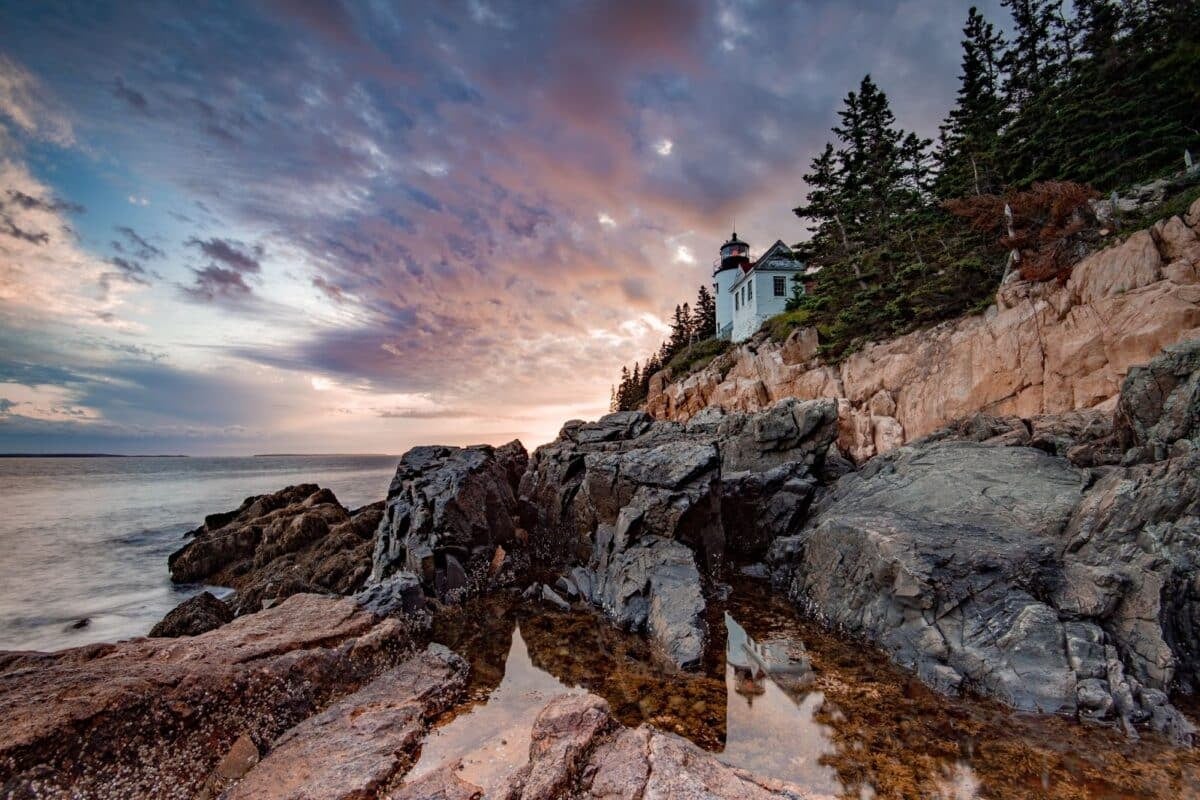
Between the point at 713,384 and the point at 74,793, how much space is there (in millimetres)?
45172

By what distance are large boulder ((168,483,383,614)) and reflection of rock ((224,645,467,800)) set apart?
8485mm

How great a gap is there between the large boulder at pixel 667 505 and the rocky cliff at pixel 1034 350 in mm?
9567

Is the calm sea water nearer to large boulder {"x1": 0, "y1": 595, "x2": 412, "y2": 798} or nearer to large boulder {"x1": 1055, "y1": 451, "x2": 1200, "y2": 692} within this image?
large boulder {"x1": 0, "y1": 595, "x2": 412, "y2": 798}

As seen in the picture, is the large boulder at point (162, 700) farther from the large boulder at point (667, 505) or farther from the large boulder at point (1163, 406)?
the large boulder at point (1163, 406)

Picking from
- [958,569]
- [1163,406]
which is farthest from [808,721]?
[1163,406]

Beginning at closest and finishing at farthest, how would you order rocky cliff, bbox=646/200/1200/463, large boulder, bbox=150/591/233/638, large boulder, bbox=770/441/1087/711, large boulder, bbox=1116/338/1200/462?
large boulder, bbox=770/441/1087/711 → large boulder, bbox=1116/338/1200/462 → large boulder, bbox=150/591/233/638 → rocky cliff, bbox=646/200/1200/463

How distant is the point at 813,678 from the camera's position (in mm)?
9234

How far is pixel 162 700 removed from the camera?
6.69 m

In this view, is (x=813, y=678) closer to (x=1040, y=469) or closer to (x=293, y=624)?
(x=1040, y=469)

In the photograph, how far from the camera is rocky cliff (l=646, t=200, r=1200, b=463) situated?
1877cm

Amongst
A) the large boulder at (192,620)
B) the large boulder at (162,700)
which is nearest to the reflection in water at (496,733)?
the large boulder at (162,700)

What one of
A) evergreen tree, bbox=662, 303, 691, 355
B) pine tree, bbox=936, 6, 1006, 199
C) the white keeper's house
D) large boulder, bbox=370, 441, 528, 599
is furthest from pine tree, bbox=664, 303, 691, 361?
large boulder, bbox=370, 441, 528, 599

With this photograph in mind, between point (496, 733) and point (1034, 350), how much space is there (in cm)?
2801

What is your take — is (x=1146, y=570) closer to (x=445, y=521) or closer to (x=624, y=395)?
(x=445, y=521)
